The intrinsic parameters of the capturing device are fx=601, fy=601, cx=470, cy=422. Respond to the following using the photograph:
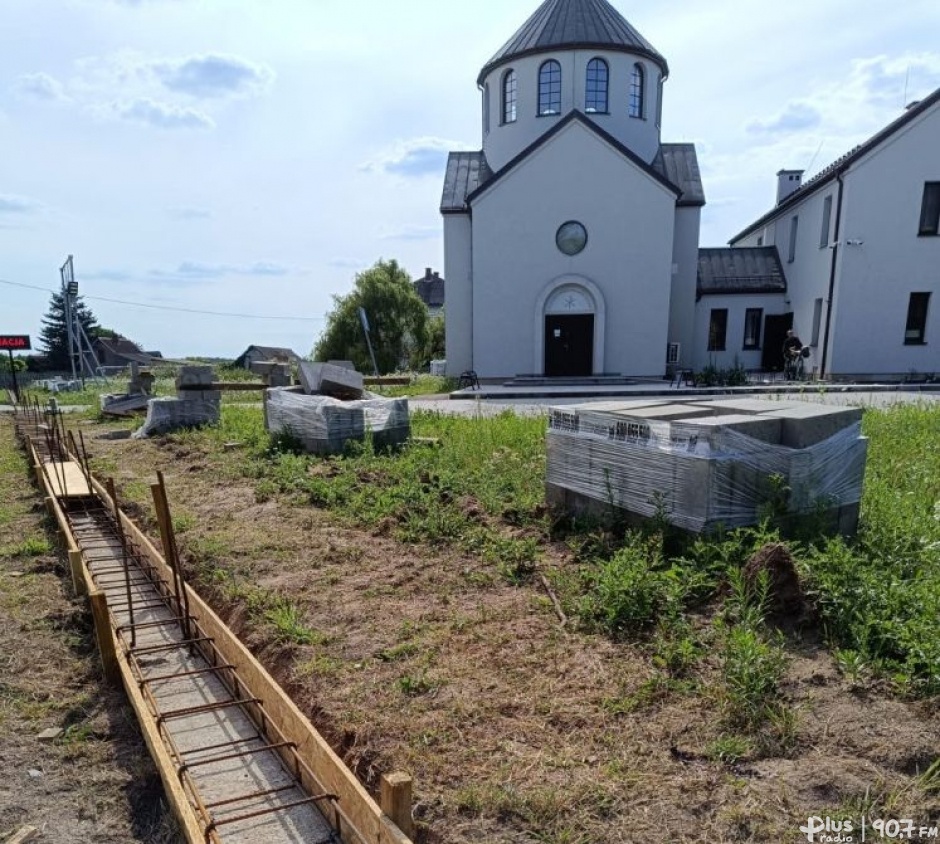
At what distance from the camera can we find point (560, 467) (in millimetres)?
5332

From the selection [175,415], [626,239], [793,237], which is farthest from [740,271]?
[175,415]

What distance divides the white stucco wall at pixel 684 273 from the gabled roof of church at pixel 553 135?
590 mm

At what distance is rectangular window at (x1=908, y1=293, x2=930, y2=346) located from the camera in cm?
2009

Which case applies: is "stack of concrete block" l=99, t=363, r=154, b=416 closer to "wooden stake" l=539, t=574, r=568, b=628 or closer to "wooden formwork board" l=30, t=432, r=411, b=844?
"wooden formwork board" l=30, t=432, r=411, b=844

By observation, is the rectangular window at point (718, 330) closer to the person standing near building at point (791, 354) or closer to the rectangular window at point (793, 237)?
the person standing near building at point (791, 354)

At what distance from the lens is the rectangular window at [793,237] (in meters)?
23.0

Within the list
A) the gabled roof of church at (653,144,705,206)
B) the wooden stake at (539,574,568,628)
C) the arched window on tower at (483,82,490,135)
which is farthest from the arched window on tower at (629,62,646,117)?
the wooden stake at (539,574,568,628)

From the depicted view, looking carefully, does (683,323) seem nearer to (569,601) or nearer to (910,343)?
(910,343)

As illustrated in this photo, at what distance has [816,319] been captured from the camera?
21094 mm

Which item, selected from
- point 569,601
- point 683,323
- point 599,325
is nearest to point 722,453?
point 569,601

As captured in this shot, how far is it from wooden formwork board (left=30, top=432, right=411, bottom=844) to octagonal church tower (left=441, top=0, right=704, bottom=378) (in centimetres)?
1812

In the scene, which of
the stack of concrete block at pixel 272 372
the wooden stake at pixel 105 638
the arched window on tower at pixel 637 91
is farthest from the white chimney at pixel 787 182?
the wooden stake at pixel 105 638

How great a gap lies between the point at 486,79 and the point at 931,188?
15.9 metres

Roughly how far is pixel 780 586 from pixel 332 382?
26.2 feet
